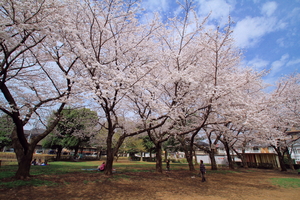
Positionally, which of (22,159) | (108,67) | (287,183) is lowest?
(287,183)

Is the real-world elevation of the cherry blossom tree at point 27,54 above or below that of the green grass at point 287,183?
above

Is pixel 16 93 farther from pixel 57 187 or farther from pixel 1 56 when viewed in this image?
pixel 57 187

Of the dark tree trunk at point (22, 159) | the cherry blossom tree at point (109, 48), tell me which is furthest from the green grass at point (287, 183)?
the dark tree trunk at point (22, 159)

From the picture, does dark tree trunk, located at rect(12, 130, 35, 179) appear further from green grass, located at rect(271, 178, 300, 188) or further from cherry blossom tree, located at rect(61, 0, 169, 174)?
green grass, located at rect(271, 178, 300, 188)

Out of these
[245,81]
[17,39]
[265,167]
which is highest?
[17,39]

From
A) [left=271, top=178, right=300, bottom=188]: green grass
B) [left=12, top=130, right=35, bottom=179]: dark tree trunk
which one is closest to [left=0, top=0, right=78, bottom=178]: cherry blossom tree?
[left=12, top=130, right=35, bottom=179]: dark tree trunk

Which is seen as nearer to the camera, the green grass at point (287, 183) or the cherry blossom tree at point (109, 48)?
the cherry blossom tree at point (109, 48)

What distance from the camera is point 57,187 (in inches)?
239

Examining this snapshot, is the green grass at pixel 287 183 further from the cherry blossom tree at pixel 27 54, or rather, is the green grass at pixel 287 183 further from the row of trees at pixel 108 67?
the cherry blossom tree at pixel 27 54

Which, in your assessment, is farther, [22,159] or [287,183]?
[287,183]

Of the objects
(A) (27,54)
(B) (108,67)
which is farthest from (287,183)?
(A) (27,54)

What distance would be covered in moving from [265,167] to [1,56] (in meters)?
31.6

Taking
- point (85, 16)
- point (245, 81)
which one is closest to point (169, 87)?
point (245, 81)

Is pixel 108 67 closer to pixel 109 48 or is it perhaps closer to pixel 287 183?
pixel 109 48
